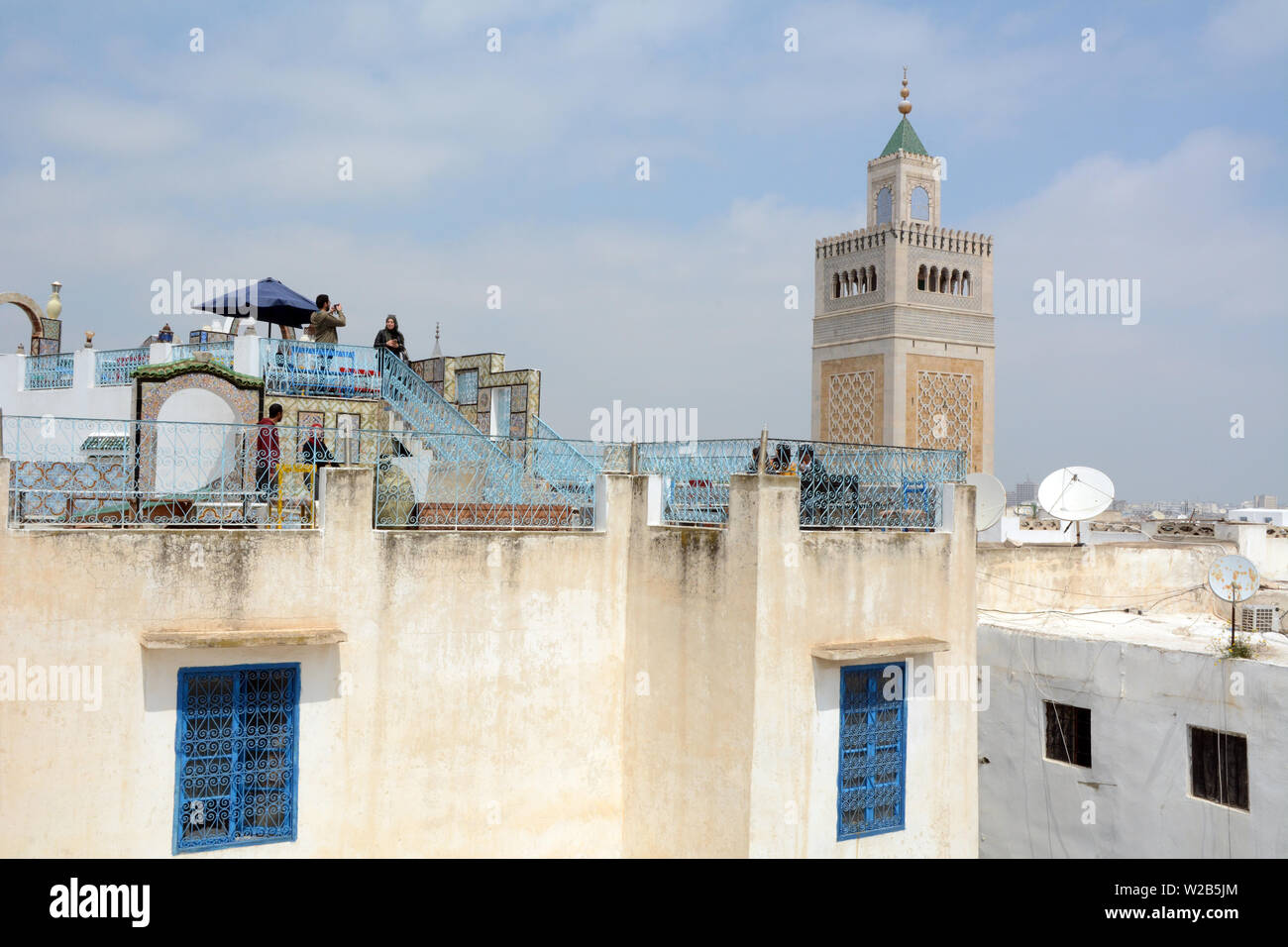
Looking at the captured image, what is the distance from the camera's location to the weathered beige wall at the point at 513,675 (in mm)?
7254

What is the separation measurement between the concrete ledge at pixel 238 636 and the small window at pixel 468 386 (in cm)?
572

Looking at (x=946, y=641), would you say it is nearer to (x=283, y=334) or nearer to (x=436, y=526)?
(x=436, y=526)

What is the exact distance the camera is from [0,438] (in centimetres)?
734

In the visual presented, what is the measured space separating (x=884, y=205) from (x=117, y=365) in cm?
2678

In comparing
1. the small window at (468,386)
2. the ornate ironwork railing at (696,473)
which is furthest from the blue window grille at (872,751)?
the small window at (468,386)

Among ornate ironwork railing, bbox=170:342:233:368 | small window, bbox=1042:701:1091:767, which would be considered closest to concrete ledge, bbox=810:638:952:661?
small window, bbox=1042:701:1091:767

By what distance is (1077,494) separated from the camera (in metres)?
16.5

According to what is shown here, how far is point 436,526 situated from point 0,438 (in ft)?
10.1

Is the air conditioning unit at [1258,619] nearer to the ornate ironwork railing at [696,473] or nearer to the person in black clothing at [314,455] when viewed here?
the ornate ironwork railing at [696,473]

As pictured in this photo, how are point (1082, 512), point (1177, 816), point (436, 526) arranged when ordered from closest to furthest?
point (436, 526), point (1177, 816), point (1082, 512)

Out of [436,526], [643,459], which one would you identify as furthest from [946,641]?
[436,526]

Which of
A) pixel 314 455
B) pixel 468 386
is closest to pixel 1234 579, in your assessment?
pixel 468 386

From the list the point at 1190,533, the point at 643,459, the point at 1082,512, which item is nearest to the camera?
the point at 643,459

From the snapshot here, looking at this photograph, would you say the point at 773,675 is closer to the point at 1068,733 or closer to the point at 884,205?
the point at 1068,733
